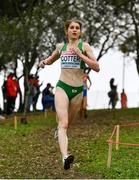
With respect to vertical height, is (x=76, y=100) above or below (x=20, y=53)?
below

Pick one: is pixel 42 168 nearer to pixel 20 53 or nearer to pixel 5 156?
pixel 5 156

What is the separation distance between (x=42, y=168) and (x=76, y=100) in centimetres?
186

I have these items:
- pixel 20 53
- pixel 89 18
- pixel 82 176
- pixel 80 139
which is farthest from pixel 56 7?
pixel 82 176

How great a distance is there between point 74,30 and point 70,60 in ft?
1.44

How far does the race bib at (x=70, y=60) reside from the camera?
328 inches

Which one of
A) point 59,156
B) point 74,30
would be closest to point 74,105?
point 74,30

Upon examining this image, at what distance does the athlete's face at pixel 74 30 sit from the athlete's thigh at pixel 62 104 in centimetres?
82

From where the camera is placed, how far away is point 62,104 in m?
8.31

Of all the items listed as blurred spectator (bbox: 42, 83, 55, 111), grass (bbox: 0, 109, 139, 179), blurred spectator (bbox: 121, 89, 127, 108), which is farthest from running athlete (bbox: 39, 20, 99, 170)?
blurred spectator (bbox: 121, 89, 127, 108)

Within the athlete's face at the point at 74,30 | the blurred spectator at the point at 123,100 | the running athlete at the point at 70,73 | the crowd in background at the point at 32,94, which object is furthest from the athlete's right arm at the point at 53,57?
the blurred spectator at the point at 123,100

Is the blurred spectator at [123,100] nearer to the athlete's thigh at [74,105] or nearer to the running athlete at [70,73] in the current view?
the athlete's thigh at [74,105]

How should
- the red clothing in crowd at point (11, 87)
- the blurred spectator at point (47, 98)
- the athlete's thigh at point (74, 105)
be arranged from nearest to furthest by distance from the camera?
the athlete's thigh at point (74, 105), the red clothing in crowd at point (11, 87), the blurred spectator at point (47, 98)

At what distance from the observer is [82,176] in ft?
29.5

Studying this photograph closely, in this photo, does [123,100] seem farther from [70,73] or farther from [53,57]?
[70,73]
